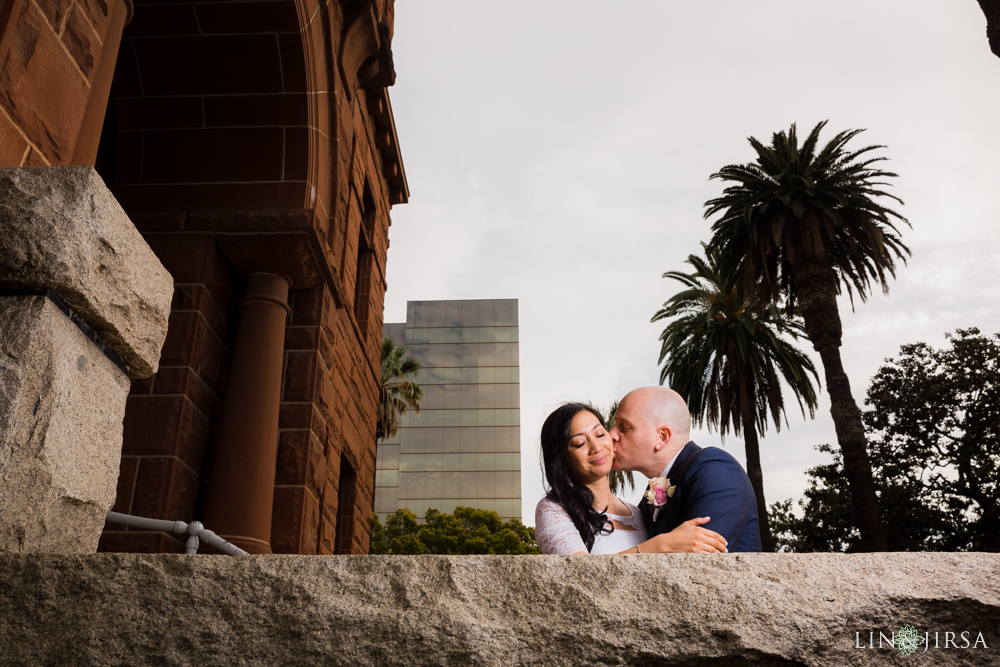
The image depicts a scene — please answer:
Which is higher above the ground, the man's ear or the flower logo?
the man's ear

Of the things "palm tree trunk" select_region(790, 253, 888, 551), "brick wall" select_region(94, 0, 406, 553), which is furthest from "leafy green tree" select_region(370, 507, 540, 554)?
"brick wall" select_region(94, 0, 406, 553)

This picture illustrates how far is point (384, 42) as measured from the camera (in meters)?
8.81

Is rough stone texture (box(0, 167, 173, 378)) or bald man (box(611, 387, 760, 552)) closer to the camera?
rough stone texture (box(0, 167, 173, 378))

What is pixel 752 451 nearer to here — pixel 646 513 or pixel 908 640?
pixel 646 513

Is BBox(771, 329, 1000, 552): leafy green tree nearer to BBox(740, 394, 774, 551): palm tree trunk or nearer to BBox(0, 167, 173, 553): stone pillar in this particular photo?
BBox(740, 394, 774, 551): palm tree trunk

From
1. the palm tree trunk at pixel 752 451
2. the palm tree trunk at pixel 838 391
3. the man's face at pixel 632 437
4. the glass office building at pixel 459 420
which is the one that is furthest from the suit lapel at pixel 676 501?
the glass office building at pixel 459 420

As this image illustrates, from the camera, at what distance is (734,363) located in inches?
1020

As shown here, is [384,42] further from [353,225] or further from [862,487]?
[862,487]

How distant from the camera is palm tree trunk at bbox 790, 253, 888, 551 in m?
17.8

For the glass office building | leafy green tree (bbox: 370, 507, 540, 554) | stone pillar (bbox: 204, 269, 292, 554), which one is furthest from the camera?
the glass office building

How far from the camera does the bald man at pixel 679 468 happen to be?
310 cm

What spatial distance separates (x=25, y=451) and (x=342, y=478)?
26.3 feet

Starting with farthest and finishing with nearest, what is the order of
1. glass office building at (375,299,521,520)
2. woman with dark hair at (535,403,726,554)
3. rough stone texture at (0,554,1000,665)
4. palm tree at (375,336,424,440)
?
glass office building at (375,299,521,520), palm tree at (375,336,424,440), woman with dark hair at (535,403,726,554), rough stone texture at (0,554,1000,665)

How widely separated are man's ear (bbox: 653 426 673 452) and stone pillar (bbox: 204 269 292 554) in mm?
3194
